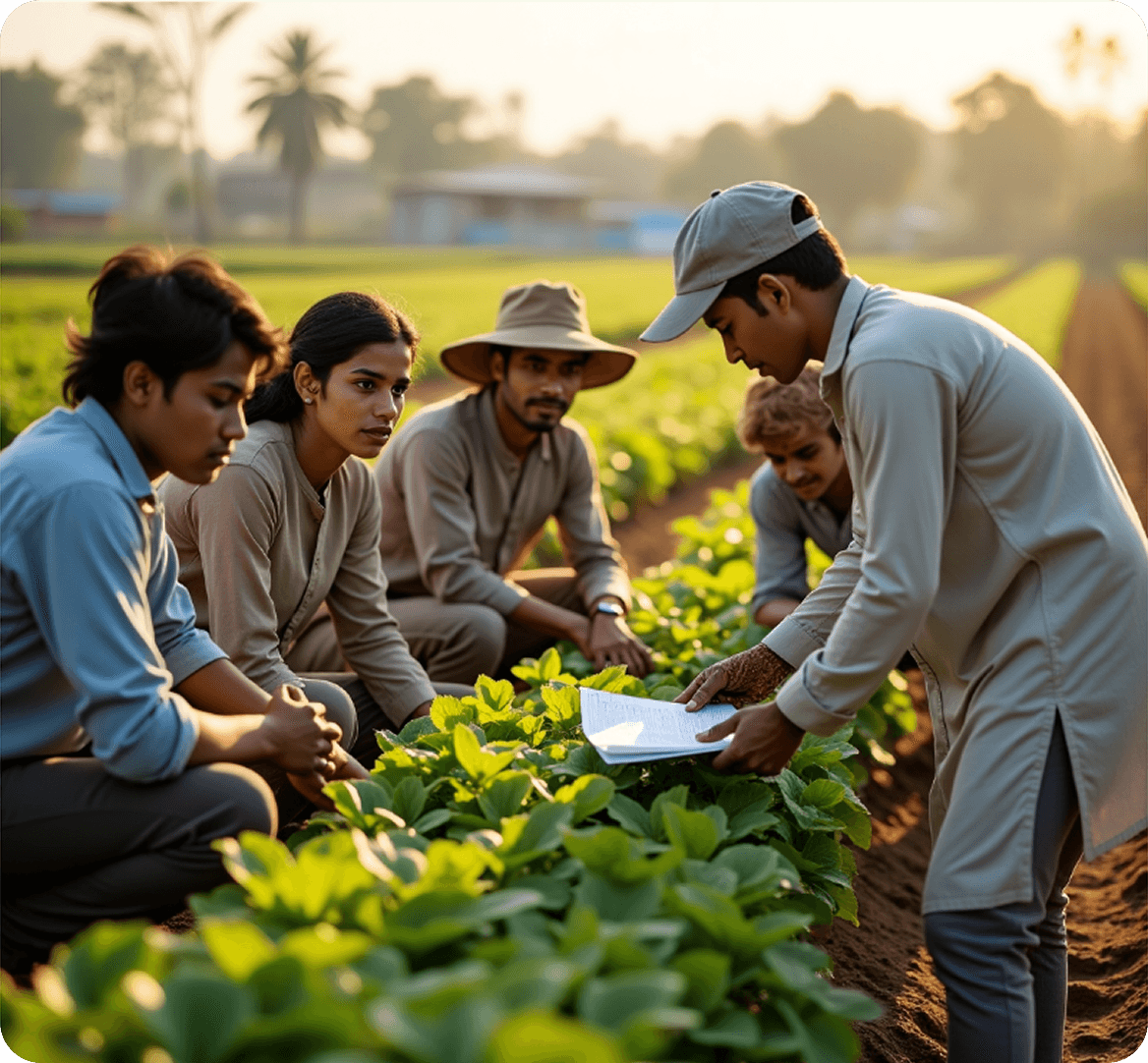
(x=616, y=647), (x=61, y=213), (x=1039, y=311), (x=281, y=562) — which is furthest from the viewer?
(x=61, y=213)

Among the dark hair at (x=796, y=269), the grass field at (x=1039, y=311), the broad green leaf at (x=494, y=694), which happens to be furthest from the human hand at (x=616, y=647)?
the grass field at (x=1039, y=311)

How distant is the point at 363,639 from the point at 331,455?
1.81 ft

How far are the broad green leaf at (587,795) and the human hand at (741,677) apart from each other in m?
0.53

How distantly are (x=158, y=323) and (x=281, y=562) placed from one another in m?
1.14

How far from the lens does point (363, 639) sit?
338 centimetres

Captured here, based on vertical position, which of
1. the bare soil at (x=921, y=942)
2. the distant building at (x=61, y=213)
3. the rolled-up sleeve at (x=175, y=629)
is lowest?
the bare soil at (x=921, y=942)

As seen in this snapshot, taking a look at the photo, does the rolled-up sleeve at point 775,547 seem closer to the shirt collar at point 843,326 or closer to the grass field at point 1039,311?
the shirt collar at point 843,326

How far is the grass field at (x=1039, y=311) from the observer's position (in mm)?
20225

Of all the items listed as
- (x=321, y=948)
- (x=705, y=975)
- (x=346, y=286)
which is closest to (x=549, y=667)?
(x=705, y=975)

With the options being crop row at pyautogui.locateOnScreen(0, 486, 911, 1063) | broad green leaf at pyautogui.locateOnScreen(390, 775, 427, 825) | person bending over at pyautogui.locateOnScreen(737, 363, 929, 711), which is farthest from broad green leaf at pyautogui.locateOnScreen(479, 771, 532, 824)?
person bending over at pyautogui.locateOnScreen(737, 363, 929, 711)

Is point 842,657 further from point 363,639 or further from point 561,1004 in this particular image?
point 363,639

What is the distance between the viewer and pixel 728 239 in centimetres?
233

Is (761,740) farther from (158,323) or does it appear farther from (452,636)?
(452,636)

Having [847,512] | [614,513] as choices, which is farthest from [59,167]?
[847,512]
